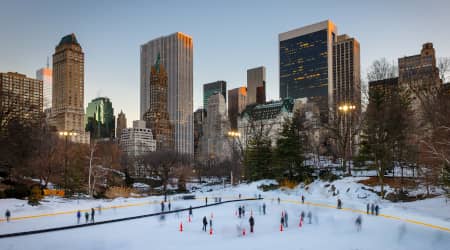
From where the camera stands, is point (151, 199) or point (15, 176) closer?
point (151, 199)

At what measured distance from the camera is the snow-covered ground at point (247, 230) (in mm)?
19922

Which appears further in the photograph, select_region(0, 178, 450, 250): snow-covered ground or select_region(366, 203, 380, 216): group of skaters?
select_region(366, 203, 380, 216): group of skaters

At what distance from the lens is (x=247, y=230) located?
955 inches

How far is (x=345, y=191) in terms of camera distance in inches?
1625

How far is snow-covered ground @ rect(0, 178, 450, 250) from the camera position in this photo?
19922mm

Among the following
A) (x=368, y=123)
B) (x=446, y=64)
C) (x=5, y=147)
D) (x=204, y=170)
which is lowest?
(x=204, y=170)

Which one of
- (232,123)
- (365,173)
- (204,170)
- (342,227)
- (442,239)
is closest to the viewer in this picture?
(442,239)

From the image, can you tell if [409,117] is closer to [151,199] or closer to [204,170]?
[151,199]

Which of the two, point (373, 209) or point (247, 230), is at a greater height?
point (373, 209)

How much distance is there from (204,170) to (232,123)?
185ft

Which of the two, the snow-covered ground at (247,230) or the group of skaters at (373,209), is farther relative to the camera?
the group of skaters at (373,209)

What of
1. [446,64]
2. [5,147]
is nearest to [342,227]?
[446,64]

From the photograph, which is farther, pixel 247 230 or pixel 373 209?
pixel 373 209

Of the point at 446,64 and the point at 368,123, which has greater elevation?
the point at 446,64
